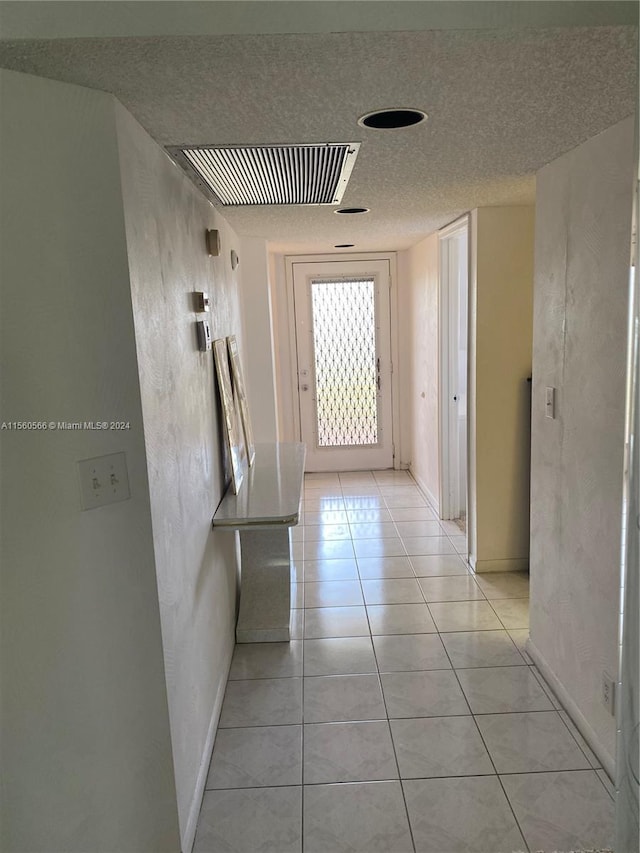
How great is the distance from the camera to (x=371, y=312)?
589 centimetres

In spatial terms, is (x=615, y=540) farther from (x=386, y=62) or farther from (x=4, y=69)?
(x=4, y=69)

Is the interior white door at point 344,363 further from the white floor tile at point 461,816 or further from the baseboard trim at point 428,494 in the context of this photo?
the white floor tile at point 461,816

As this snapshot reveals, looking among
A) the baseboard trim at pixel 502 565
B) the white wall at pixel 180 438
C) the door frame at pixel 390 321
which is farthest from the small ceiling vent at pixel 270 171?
the door frame at pixel 390 321

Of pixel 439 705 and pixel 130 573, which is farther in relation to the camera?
pixel 439 705

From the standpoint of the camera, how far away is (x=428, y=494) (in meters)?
5.23

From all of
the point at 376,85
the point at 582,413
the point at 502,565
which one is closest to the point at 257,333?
the point at 502,565

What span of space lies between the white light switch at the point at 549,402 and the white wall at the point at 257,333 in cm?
222

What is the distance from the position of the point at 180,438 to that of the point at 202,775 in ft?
3.84

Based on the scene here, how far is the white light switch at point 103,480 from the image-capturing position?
1494 mm

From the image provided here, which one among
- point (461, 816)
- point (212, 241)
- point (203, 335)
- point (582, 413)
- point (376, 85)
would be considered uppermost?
point (376, 85)

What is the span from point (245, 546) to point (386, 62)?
234cm

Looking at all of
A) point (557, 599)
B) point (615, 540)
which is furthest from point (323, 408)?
point (615, 540)

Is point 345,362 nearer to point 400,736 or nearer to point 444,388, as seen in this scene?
point 444,388

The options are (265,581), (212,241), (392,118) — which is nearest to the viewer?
(392,118)
